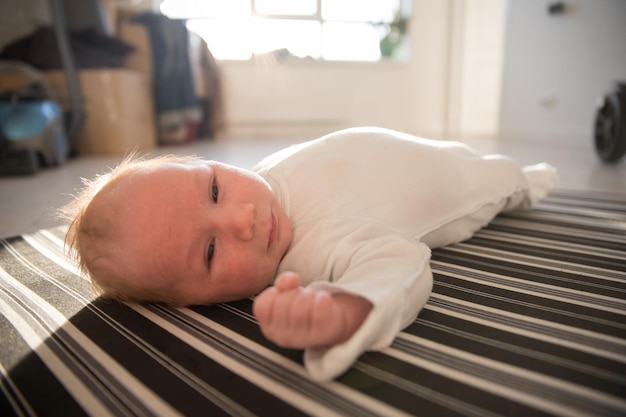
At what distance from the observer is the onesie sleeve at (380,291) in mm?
455

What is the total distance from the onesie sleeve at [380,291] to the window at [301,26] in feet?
11.7

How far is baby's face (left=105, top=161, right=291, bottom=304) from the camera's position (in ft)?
1.91

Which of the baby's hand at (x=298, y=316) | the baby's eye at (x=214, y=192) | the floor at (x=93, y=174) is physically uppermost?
the baby's eye at (x=214, y=192)

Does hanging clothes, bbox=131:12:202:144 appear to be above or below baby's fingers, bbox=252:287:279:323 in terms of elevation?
above

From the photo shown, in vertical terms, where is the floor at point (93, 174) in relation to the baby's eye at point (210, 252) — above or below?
below

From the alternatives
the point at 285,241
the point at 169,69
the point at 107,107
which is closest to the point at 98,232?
the point at 285,241

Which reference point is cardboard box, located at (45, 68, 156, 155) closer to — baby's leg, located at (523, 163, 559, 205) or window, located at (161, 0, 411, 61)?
window, located at (161, 0, 411, 61)

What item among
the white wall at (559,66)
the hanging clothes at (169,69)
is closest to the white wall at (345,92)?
the hanging clothes at (169,69)

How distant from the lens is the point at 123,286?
624 mm

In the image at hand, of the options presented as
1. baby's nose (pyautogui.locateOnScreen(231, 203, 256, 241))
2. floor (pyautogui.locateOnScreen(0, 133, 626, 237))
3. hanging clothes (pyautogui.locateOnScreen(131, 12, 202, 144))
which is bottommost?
floor (pyautogui.locateOnScreen(0, 133, 626, 237))

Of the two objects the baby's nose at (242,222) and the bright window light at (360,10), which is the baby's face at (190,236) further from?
the bright window light at (360,10)

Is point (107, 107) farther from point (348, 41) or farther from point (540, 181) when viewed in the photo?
point (540, 181)

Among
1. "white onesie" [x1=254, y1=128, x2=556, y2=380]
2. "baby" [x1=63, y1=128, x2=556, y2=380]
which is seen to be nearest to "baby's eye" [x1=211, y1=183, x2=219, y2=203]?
"baby" [x1=63, y1=128, x2=556, y2=380]

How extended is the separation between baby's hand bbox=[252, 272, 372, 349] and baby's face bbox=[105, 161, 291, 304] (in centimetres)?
14
